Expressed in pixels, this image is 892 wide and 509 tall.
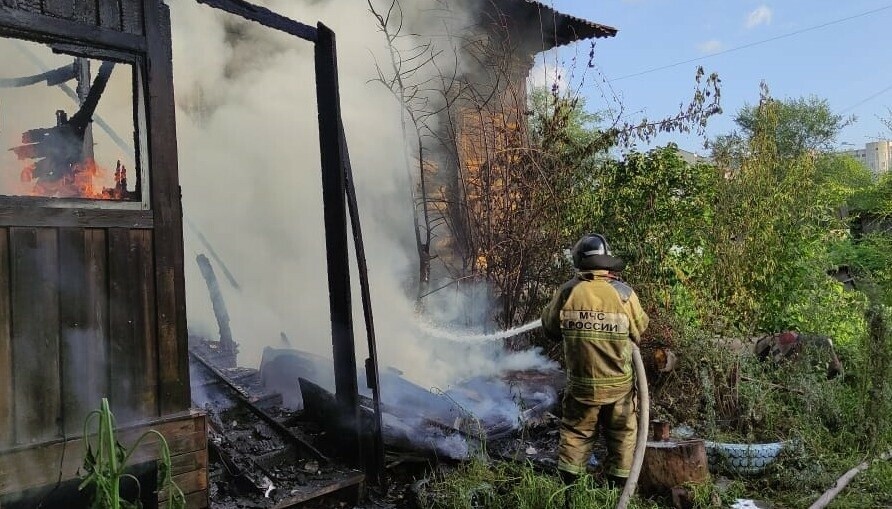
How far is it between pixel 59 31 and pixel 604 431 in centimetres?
449

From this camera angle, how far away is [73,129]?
4.55m

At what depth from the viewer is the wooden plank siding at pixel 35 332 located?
3.26m

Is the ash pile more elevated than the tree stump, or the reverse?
the ash pile

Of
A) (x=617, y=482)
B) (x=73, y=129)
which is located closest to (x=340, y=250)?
(x=73, y=129)

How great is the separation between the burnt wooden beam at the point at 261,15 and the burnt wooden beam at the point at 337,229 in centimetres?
16

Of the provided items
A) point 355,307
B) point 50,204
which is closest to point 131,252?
point 50,204

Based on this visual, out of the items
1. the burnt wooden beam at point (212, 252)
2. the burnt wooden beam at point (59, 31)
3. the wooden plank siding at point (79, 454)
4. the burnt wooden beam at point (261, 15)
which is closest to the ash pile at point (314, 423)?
the wooden plank siding at point (79, 454)

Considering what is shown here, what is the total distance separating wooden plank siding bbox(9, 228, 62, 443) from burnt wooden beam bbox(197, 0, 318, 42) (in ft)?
6.40

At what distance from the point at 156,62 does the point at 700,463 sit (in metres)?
4.82

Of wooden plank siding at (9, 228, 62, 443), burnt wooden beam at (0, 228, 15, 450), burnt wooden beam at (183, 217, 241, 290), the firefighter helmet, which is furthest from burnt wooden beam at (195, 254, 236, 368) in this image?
the firefighter helmet

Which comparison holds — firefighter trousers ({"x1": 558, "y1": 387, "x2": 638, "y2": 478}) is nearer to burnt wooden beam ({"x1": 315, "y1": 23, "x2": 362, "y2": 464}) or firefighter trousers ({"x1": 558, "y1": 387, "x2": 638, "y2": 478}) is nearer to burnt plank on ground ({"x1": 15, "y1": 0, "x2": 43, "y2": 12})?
burnt wooden beam ({"x1": 315, "y1": 23, "x2": 362, "y2": 464})

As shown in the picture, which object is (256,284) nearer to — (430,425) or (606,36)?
(430,425)

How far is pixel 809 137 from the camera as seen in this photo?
4162 centimetres

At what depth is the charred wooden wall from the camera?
3264mm
